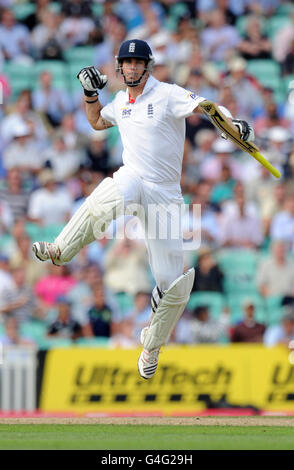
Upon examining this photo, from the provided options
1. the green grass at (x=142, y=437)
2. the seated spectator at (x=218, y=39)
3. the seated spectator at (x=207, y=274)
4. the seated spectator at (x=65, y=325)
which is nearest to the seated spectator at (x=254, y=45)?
the seated spectator at (x=218, y=39)

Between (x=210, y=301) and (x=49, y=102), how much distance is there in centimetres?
427

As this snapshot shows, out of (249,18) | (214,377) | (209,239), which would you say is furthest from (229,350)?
(249,18)

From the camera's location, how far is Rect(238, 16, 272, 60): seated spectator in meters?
18.5

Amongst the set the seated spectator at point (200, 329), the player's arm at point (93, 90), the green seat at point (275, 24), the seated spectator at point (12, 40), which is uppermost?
the green seat at point (275, 24)

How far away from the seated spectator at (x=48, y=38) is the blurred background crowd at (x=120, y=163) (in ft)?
0.08

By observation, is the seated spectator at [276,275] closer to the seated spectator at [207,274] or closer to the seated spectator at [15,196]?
the seated spectator at [207,274]

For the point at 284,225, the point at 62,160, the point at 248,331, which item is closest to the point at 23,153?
the point at 62,160

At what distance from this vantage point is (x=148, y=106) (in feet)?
32.4

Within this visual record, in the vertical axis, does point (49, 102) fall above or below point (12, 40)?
below

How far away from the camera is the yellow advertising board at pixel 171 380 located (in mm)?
13203

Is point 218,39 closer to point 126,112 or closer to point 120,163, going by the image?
point 120,163

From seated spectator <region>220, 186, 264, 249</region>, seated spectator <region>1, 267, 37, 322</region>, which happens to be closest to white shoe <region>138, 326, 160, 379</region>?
seated spectator <region>1, 267, 37, 322</region>

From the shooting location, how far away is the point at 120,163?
648 inches

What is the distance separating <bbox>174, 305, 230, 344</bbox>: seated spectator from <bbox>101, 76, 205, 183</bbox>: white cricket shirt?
14.6 ft
